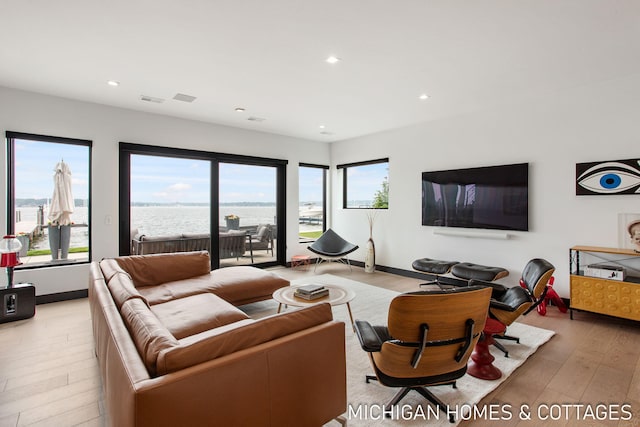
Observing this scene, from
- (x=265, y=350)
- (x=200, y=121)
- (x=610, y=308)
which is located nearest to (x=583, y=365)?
(x=610, y=308)

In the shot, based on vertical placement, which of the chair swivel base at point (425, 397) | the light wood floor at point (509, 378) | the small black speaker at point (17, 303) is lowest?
the light wood floor at point (509, 378)

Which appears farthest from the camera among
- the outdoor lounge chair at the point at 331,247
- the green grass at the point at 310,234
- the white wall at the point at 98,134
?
the green grass at the point at 310,234

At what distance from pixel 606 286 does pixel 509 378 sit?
1.99 meters

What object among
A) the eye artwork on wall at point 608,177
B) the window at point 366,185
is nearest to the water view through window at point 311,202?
the window at point 366,185

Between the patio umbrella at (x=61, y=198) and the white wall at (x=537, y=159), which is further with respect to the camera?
the patio umbrella at (x=61, y=198)

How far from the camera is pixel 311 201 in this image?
24.2ft

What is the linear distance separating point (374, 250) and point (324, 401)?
4866mm

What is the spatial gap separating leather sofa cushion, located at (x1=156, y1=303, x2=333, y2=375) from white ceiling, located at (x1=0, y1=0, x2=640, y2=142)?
2149 millimetres

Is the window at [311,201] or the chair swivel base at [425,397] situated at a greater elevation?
the window at [311,201]

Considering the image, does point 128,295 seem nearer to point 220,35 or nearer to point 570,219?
point 220,35

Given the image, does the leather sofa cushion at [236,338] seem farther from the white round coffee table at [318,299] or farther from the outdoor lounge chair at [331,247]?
the outdoor lounge chair at [331,247]

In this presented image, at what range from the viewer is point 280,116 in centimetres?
526

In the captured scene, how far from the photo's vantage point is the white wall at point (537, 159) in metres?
3.74

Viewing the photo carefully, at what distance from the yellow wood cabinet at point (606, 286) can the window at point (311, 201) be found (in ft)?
15.8
